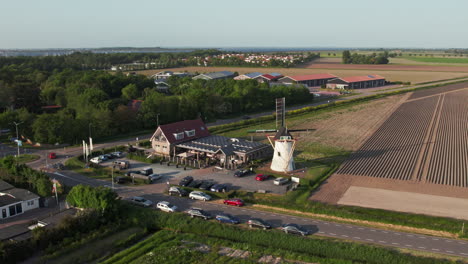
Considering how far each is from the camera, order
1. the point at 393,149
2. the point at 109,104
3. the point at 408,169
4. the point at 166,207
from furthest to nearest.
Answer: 1. the point at 109,104
2. the point at 393,149
3. the point at 408,169
4. the point at 166,207

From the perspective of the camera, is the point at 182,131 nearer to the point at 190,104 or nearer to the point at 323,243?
the point at 190,104

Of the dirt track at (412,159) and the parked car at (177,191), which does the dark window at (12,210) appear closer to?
the parked car at (177,191)

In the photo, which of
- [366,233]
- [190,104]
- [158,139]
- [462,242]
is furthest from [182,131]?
[462,242]

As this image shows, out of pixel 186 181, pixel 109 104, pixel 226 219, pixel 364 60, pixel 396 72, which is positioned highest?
pixel 364 60

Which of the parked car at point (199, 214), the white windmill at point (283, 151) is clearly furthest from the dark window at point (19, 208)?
the white windmill at point (283, 151)

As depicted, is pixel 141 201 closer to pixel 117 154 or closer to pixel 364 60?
pixel 117 154

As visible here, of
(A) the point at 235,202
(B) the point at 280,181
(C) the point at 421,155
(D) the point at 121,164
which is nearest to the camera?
(A) the point at 235,202

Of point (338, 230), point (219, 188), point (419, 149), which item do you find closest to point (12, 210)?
point (219, 188)
